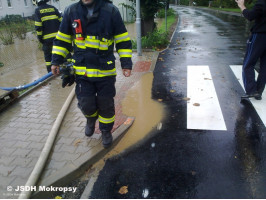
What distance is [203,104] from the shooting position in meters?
5.08

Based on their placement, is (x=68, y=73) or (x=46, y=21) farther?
(x=46, y=21)

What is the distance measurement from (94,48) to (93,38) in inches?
4.9

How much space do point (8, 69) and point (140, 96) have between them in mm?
5916

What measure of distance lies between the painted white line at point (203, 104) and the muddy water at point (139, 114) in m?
0.62

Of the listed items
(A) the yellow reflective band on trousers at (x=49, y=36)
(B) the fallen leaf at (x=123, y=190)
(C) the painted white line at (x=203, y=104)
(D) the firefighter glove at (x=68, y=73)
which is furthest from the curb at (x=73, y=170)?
(A) the yellow reflective band on trousers at (x=49, y=36)

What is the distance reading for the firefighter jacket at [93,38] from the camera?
3.12m

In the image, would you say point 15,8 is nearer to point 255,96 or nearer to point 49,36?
point 49,36

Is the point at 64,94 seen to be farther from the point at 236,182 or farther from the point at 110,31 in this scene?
the point at 236,182

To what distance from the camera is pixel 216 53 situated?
31.2 feet

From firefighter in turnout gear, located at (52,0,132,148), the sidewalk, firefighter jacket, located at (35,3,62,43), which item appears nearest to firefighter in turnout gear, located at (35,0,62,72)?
firefighter jacket, located at (35,3,62,43)

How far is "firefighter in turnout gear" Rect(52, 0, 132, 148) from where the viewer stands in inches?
123

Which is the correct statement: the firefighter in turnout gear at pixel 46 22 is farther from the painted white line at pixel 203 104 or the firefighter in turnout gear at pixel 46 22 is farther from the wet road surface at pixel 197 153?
the painted white line at pixel 203 104

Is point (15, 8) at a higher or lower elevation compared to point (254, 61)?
higher

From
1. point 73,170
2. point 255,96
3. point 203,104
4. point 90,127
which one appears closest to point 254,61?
point 255,96
